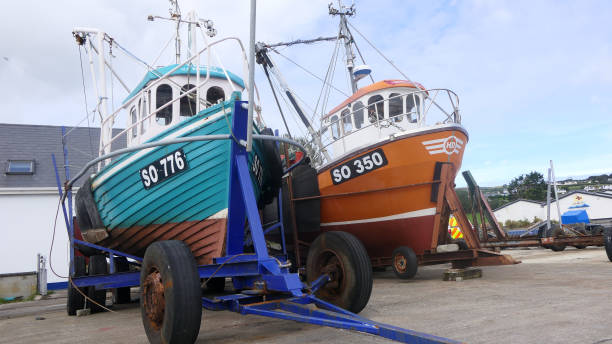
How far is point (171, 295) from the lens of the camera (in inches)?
136

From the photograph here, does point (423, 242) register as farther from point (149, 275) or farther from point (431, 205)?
point (149, 275)

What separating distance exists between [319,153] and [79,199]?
5.03m

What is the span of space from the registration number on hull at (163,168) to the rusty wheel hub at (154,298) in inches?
52.4

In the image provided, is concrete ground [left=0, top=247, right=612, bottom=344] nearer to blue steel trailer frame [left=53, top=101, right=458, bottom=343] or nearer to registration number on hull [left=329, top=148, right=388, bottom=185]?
blue steel trailer frame [left=53, top=101, right=458, bottom=343]

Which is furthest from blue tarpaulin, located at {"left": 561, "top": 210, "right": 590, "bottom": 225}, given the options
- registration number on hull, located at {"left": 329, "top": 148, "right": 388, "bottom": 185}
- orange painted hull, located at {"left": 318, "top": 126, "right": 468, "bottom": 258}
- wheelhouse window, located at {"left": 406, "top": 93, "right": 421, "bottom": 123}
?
registration number on hull, located at {"left": 329, "top": 148, "right": 388, "bottom": 185}

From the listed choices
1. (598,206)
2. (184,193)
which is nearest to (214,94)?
(184,193)

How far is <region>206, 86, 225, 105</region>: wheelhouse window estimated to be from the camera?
6738 millimetres

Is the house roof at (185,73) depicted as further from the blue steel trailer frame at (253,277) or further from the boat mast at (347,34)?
the boat mast at (347,34)

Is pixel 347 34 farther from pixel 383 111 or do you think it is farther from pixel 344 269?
pixel 344 269

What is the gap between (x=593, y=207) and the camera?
36844 millimetres

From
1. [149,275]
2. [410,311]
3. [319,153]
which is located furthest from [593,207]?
[149,275]

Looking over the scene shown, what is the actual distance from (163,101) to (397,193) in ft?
14.0

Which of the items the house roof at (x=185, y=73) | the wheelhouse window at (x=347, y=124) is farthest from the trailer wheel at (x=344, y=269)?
the wheelhouse window at (x=347, y=124)

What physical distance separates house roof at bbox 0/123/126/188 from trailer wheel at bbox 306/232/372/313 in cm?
1052
